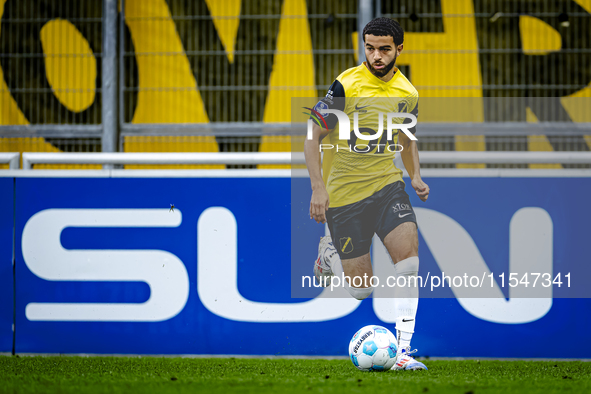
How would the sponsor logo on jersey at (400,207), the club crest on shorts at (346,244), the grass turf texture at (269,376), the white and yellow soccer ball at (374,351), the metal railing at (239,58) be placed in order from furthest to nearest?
the metal railing at (239,58) → the club crest on shorts at (346,244) → the sponsor logo on jersey at (400,207) → the white and yellow soccer ball at (374,351) → the grass turf texture at (269,376)

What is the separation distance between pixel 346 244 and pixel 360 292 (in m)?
Result: 0.36

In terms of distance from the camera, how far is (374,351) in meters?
3.38

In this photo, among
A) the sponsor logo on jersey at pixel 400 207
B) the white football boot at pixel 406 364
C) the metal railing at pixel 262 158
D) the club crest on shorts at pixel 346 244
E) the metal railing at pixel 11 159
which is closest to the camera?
the white football boot at pixel 406 364

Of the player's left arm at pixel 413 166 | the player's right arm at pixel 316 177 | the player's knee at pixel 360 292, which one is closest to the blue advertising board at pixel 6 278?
the player's right arm at pixel 316 177

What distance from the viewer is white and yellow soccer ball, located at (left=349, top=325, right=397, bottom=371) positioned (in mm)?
3383

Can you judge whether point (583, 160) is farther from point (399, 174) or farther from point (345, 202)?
point (345, 202)

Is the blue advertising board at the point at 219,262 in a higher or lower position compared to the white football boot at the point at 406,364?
higher

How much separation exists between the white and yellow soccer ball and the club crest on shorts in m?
0.66

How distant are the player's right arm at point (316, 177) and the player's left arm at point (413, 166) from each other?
22.1 inches

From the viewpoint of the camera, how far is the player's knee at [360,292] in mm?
3986

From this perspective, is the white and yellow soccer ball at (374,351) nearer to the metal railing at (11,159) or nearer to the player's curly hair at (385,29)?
the player's curly hair at (385,29)

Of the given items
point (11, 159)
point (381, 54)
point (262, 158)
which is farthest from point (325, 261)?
point (11, 159)

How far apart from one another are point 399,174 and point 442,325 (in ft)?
3.63

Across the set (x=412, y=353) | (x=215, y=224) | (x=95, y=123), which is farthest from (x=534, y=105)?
(x=95, y=123)
